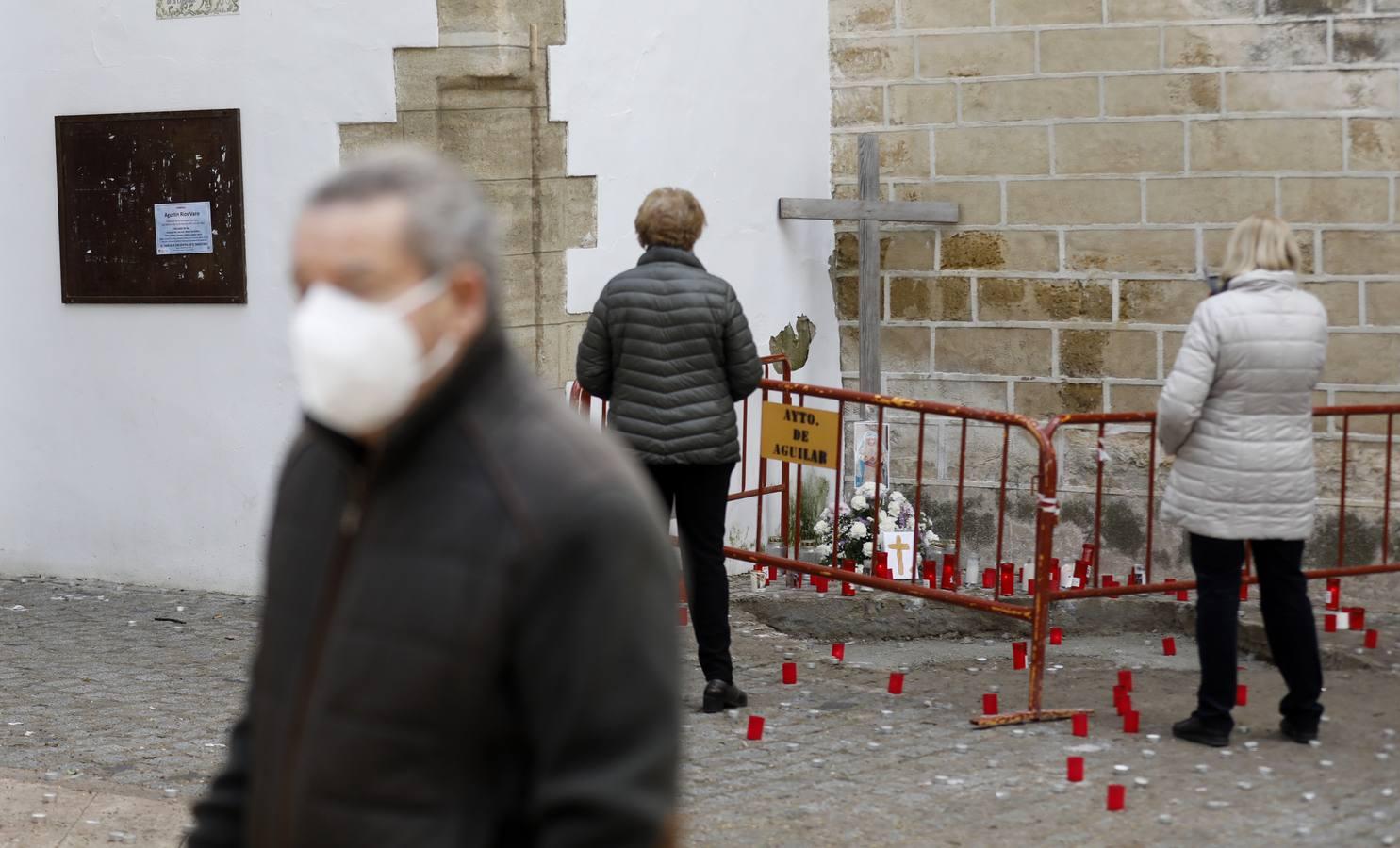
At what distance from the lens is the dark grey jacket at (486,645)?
5.97 feet

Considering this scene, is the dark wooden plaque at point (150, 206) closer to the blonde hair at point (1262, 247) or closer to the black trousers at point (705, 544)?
the black trousers at point (705, 544)

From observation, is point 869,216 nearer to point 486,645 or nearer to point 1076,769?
point 1076,769

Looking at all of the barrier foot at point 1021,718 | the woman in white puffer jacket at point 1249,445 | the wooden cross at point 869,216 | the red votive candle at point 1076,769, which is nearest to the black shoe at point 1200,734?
the woman in white puffer jacket at point 1249,445

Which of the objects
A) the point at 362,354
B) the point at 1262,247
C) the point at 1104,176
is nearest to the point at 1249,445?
the point at 1262,247

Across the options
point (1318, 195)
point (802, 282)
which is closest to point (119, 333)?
point (802, 282)

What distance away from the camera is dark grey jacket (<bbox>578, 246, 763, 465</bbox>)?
6.17 m

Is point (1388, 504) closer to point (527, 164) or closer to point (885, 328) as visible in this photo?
point (885, 328)

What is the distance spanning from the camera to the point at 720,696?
21.3 feet

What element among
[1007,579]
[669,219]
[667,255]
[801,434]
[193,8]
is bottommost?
[1007,579]

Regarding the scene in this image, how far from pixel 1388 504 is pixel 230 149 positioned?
17.8ft

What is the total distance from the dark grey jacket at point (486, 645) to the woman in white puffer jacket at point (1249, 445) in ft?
13.8

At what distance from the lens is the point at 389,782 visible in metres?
1.88

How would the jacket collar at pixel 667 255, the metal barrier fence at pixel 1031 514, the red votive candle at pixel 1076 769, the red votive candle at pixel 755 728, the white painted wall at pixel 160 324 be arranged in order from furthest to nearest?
the white painted wall at pixel 160 324, the metal barrier fence at pixel 1031 514, the jacket collar at pixel 667 255, the red votive candle at pixel 755 728, the red votive candle at pixel 1076 769

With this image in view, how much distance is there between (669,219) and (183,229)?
3246mm
